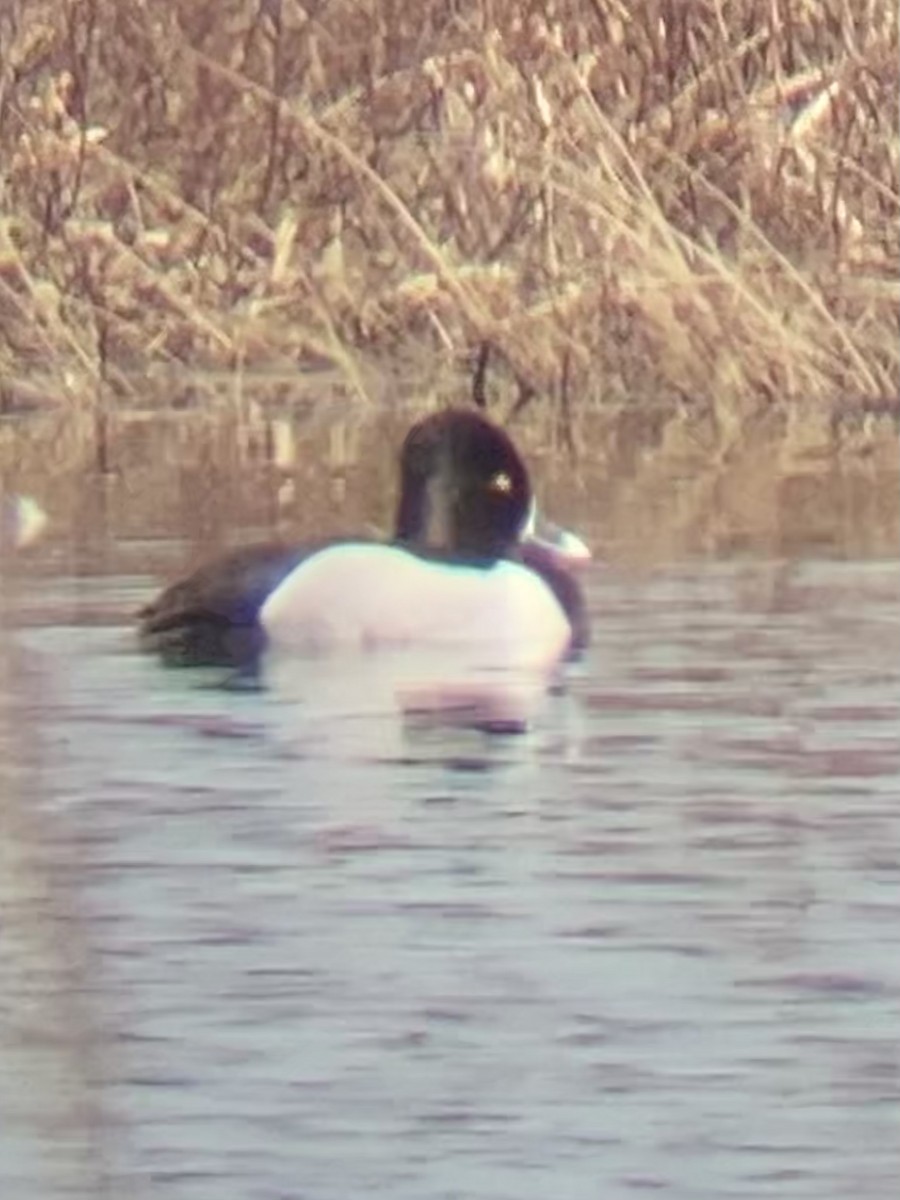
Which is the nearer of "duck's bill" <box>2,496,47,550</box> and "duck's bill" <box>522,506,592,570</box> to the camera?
"duck's bill" <box>522,506,592,570</box>

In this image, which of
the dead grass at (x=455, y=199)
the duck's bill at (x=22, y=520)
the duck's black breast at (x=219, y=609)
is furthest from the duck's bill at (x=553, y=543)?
the dead grass at (x=455, y=199)

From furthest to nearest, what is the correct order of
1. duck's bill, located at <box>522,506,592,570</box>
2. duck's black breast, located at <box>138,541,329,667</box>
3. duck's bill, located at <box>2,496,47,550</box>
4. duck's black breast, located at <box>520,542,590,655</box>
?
1. duck's bill, located at <box>2,496,47,550</box>
2. duck's bill, located at <box>522,506,592,570</box>
3. duck's black breast, located at <box>520,542,590,655</box>
4. duck's black breast, located at <box>138,541,329,667</box>

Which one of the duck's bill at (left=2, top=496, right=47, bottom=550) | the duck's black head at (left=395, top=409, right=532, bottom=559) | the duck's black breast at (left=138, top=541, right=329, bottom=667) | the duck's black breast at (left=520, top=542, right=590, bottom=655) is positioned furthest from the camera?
the duck's bill at (left=2, top=496, right=47, bottom=550)

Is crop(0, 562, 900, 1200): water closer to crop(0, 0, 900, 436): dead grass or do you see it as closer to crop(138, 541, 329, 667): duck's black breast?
crop(138, 541, 329, 667): duck's black breast

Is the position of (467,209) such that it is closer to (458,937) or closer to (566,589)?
(566,589)

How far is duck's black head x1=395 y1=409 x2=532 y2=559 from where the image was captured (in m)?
10.2

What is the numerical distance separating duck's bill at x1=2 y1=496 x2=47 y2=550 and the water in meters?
2.13

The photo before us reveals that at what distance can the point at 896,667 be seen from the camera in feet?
28.4

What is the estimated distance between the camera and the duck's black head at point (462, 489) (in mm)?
10219

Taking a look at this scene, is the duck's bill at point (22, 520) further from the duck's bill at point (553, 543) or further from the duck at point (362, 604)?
the duck at point (362, 604)

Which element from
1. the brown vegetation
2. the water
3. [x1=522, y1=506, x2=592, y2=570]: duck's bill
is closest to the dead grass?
the brown vegetation

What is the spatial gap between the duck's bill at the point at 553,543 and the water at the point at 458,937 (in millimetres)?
959

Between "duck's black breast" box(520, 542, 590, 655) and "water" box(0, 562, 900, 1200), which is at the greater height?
"duck's black breast" box(520, 542, 590, 655)

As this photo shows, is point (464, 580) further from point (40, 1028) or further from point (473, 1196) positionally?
point (473, 1196)
